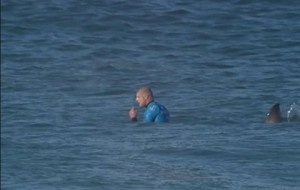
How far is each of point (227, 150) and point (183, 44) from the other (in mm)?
7464

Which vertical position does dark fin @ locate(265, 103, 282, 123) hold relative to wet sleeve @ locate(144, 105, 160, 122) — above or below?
above

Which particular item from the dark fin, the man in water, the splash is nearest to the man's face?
the man in water

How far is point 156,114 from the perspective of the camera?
1309 centimetres

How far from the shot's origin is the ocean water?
33.8ft

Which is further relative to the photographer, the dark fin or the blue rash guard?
the blue rash guard

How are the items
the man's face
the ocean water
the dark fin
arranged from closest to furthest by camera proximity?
1. the ocean water
2. the dark fin
3. the man's face

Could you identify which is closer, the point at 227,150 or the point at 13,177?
the point at 13,177

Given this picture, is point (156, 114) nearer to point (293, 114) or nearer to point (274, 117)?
point (274, 117)

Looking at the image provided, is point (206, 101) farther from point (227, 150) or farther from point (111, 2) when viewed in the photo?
point (111, 2)

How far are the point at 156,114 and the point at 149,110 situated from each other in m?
0.14

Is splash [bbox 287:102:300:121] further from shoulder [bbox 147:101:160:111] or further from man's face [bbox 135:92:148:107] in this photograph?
man's face [bbox 135:92:148:107]

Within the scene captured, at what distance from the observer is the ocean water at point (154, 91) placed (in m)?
10.3

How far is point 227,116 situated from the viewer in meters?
13.5

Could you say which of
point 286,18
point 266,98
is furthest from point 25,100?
point 286,18
